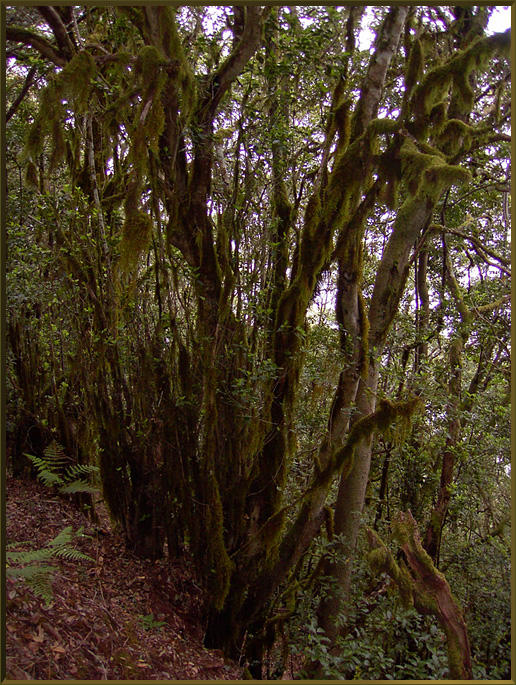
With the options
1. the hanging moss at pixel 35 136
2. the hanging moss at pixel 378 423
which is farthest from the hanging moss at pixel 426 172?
the hanging moss at pixel 35 136

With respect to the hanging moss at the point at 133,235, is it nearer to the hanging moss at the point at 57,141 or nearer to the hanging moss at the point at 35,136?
the hanging moss at the point at 57,141

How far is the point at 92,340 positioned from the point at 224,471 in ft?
6.50

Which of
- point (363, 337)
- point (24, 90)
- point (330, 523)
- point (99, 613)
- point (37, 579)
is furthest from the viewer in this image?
point (24, 90)

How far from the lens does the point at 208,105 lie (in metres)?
4.91

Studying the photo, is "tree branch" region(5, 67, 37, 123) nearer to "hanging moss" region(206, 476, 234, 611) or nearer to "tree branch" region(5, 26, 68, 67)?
"tree branch" region(5, 26, 68, 67)

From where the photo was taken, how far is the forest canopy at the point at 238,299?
15.6 ft

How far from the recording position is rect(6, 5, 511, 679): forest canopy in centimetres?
474

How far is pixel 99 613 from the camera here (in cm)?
403

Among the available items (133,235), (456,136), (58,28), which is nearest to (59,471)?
(133,235)

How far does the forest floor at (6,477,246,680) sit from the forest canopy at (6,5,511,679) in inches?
11.1

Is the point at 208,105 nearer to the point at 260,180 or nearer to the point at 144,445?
the point at 260,180

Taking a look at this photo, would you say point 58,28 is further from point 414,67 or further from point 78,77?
point 414,67

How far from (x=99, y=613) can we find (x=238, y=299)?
3.14 m

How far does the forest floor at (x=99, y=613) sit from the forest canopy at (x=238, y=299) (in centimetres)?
28
